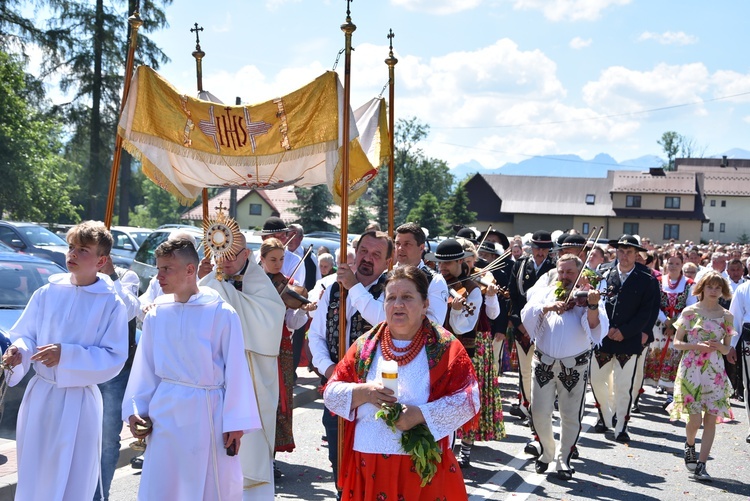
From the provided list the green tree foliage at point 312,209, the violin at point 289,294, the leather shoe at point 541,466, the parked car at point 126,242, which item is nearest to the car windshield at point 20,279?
the violin at point 289,294

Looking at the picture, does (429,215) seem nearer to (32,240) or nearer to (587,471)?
(32,240)

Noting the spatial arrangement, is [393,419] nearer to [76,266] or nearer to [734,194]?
[76,266]

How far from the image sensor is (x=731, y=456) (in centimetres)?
895

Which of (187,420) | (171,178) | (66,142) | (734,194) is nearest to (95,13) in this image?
(66,142)

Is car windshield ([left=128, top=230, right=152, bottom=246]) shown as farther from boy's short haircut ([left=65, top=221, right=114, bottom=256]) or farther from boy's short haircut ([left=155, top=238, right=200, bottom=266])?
boy's short haircut ([left=155, top=238, right=200, bottom=266])

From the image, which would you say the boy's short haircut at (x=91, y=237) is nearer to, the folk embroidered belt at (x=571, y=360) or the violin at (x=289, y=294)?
the violin at (x=289, y=294)

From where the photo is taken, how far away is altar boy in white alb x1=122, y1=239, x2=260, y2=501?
479 centimetres

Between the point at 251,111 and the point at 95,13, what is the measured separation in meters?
32.0

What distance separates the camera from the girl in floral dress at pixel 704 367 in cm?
810

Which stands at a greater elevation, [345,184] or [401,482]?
[345,184]

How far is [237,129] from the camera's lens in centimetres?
653

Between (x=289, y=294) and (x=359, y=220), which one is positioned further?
(x=359, y=220)

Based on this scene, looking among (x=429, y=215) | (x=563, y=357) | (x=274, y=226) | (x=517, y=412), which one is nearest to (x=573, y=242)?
(x=563, y=357)

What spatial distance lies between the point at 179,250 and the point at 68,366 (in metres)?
0.98
